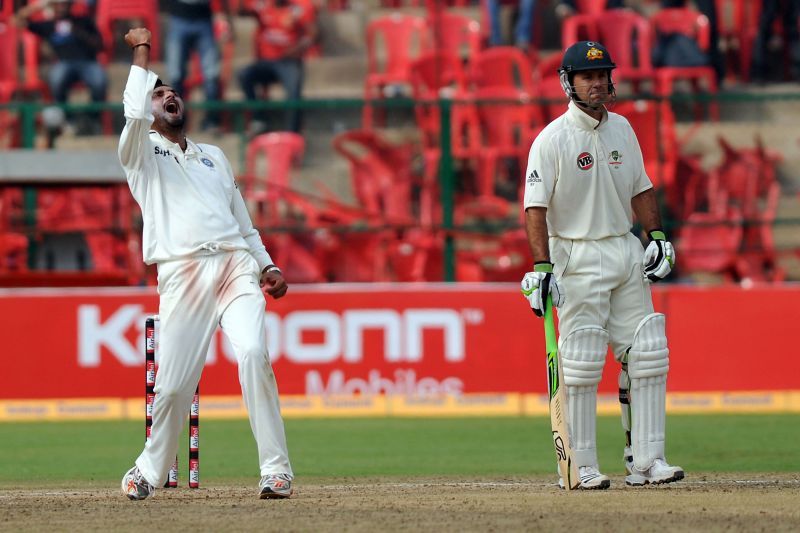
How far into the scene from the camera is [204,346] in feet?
25.5

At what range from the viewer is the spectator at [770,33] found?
20.9m

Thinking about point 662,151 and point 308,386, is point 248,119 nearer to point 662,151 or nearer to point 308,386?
point 308,386

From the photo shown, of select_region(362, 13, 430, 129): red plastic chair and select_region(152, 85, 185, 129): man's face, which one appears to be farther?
select_region(362, 13, 430, 129): red plastic chair

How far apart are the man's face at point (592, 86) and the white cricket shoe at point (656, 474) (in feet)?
6.61

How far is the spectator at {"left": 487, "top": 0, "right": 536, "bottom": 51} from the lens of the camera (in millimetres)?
20938

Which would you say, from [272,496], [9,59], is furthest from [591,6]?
[272,496]

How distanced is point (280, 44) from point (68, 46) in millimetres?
2938

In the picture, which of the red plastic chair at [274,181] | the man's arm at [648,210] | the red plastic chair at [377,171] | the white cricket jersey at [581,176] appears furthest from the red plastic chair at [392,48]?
the white cricket jersey at [581,176]


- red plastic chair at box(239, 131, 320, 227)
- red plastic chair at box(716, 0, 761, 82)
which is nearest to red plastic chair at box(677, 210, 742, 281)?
red plastic chair at box(239, 131, 320, 227)

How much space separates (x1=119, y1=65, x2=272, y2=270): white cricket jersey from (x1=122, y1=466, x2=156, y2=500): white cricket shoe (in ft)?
3.74

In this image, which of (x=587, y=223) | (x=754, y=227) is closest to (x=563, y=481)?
(x=587, y=223)

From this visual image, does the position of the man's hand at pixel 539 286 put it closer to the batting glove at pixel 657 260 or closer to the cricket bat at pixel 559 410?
the cricket bat at pixel 559 410

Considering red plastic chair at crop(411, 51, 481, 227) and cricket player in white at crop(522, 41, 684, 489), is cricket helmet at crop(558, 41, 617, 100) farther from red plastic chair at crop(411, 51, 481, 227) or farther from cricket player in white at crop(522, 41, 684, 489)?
red plastic chair at crop(411, 51, 481, 227)

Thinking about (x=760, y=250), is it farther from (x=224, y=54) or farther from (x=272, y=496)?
(x=272, y=496)
